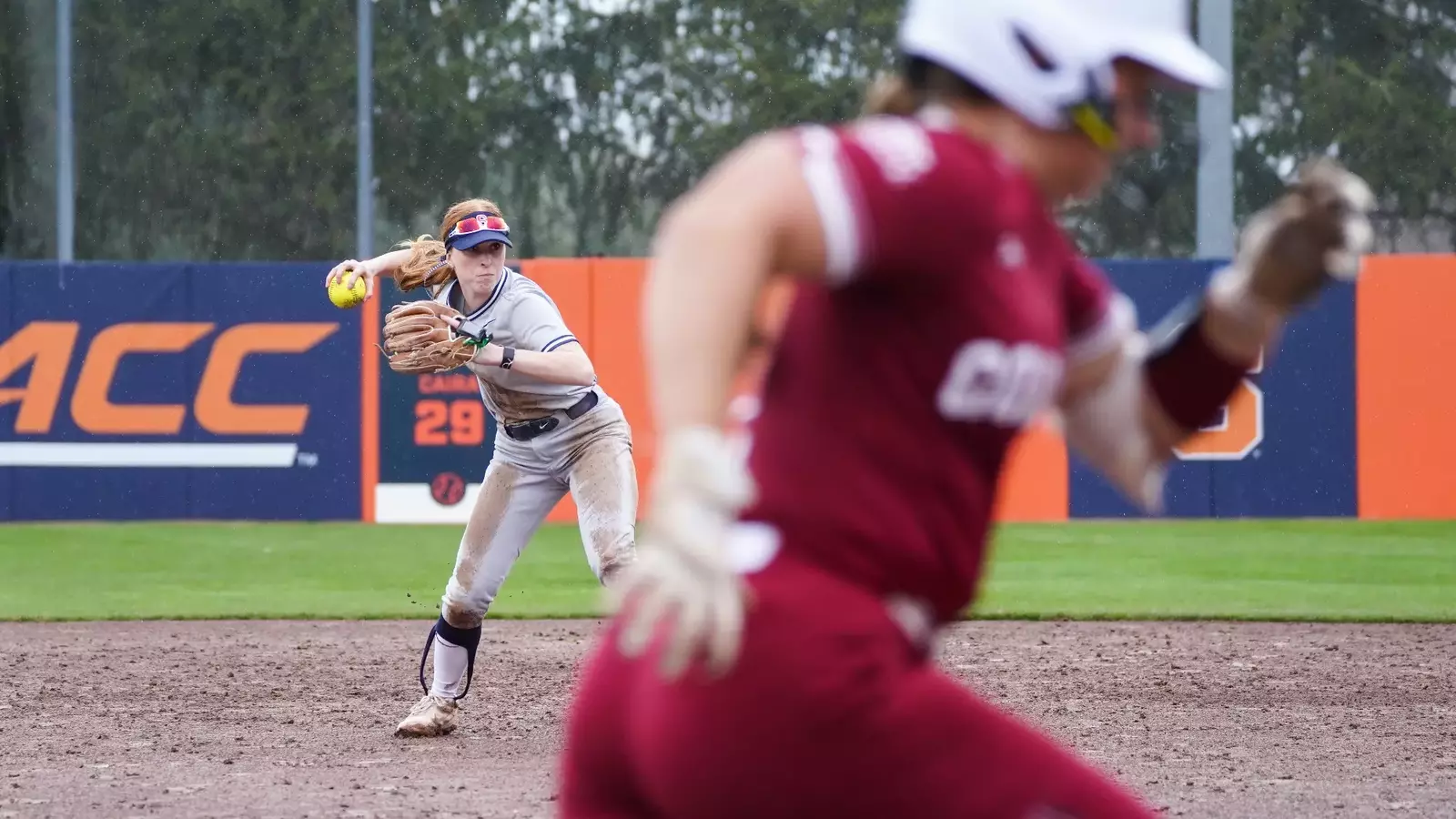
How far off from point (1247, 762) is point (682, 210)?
17.8 feet

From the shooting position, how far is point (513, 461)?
7.73 m

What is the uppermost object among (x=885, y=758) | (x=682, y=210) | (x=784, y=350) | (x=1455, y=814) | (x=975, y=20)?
(x=975, y=20)

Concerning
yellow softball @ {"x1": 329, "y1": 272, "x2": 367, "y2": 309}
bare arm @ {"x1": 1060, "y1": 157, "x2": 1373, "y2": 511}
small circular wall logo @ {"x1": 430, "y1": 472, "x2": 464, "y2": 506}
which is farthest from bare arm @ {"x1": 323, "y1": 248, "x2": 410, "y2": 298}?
small circular wall logo @ {"x1": 430, "y1": 472, "x2": 464, "y2": 506}

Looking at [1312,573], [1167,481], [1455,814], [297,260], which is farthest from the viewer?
[297,260]

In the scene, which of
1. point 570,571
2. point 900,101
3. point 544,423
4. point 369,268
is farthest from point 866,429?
point 570,571

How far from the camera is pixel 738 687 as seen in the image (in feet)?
7.23

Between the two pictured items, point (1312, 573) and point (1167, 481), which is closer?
point (1312, 573)

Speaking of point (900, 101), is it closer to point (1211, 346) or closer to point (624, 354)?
point (1211, 346)

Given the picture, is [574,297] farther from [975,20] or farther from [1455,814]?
[975,20]

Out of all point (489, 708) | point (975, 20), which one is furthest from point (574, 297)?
point (975, 20)

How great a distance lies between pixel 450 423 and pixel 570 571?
3.20 m

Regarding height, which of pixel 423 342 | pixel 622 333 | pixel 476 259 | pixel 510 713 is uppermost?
Answer: pixel 476 259

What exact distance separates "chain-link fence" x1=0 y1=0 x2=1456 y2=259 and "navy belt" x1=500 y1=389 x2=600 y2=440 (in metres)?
11.4

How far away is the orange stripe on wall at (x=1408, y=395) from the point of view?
16.9 m
